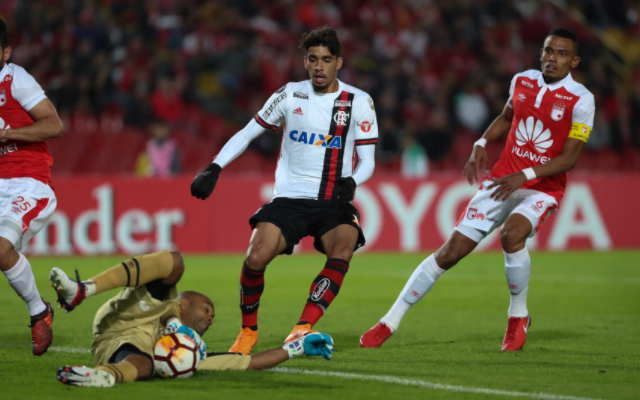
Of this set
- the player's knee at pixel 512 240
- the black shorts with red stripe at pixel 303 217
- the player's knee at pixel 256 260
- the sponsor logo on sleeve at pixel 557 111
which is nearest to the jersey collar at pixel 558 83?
the sponsor logo on sleeve at pixel 557 111

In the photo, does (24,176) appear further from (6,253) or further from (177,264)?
(177,264)

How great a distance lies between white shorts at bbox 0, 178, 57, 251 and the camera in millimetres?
6070

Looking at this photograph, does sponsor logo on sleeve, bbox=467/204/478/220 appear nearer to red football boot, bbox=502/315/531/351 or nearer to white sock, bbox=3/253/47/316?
red football boot, bbox=502/315/531/351

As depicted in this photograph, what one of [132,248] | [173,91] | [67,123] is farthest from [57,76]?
[132,248]

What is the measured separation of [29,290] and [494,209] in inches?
136

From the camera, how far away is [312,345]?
5.25m

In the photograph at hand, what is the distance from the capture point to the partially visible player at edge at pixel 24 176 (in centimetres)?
610

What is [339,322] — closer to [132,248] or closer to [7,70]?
[7,70]

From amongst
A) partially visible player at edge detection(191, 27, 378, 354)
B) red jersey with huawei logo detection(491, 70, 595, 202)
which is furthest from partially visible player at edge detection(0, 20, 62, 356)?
red jersey with huawei logo detection(491, 70, 595, 202)

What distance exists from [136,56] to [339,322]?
978cm

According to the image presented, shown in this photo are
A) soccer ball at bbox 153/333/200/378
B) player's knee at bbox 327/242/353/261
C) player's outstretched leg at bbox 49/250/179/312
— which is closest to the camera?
player's outstretched leg at bbox 49/250/179/312

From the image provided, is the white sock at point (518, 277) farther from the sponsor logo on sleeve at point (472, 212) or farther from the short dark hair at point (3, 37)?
the short dark hair at point (3, 37)

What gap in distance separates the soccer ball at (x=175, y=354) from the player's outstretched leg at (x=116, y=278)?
1.18 ft

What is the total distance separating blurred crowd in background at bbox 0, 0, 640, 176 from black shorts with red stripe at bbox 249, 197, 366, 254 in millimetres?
8500
